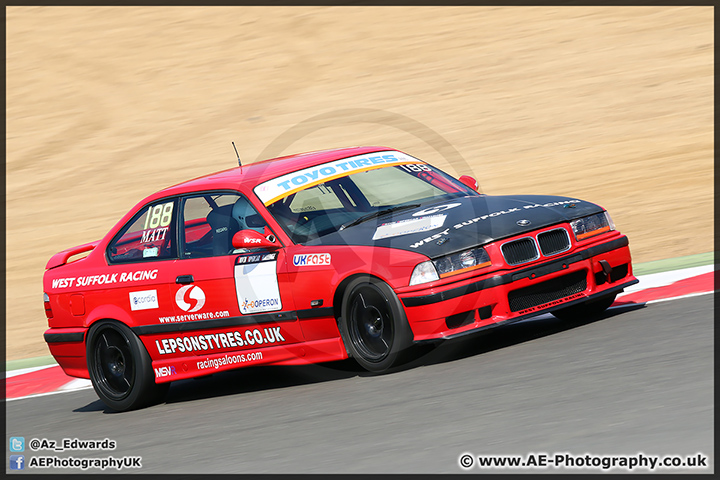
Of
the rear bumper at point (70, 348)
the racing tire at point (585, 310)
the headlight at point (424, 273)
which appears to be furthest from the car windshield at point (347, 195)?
the rear bumper at point (70, 348)

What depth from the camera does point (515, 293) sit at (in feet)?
20.4

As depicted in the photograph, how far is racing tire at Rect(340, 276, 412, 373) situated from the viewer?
19.9 feet

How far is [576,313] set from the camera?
7.18m

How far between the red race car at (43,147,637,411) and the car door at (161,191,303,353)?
0.01m

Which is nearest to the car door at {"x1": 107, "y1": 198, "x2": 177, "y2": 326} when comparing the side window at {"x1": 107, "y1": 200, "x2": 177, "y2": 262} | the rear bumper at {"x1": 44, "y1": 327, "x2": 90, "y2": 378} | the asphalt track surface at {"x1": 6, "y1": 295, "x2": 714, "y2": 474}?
the side window at {"x1": 107, "y1": 200, "x2": 177, "y2": 262}

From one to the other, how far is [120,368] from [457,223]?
2.85 metres

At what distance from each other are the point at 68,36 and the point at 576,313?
2156cm

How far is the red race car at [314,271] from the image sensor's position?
614 centimetres

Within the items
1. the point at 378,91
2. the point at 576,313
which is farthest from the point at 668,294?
the point at 378,91

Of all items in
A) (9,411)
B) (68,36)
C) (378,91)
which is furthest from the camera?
(68,36)

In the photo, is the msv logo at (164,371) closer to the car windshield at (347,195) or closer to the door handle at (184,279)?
the door handle at (184,279)

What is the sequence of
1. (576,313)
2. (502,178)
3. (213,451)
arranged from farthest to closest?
(502,178)
(576,313)
(213,451)

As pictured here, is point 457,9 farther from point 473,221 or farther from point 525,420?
point 525,420

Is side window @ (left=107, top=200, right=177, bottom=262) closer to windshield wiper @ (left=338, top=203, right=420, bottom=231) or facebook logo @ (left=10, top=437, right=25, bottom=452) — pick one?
windshield wiper @ (left=338, top=203, right=420, bottom=231)
